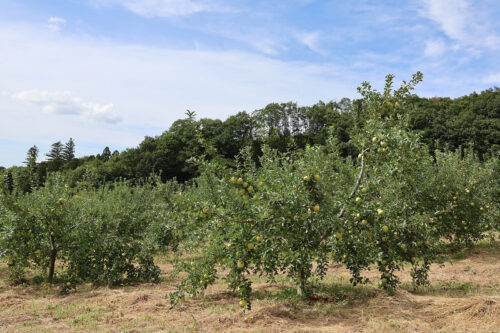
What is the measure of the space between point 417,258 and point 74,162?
45.5 meters

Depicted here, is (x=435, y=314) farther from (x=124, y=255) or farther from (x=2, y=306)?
(x=2, y=306)

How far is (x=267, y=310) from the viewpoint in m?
5.20

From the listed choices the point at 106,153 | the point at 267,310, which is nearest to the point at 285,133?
the point at 106,153

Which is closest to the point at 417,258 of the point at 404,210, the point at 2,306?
the point at 404,210

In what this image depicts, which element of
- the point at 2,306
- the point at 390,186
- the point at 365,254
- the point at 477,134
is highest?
the point at 477,134

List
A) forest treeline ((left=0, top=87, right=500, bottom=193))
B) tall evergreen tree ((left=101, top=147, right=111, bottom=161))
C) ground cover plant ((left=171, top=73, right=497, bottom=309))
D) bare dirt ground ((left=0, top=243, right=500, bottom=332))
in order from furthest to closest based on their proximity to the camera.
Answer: tall evergreen tree ((left=101, top=147, right=111, bottom=161)) < forest treeline ((left=0, top=87, right=500, bottom=193)) < bare dirt ground ((left=0, top=243, right=500, bottom=332)) < ground cover plant ((left=171, top=73, right=497, bottom=309))

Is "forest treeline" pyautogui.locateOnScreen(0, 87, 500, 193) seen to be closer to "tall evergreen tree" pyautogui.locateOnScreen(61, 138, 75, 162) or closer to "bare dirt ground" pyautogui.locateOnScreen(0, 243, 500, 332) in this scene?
"tall evergreen tree" pyautogui.locateOnScreen(61, 138, 75, 162)

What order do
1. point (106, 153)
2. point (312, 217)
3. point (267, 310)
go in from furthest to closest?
point (106, 153)
point (267, 310)
point (312, 217)

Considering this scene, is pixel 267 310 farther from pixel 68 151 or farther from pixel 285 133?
pixel 68 151

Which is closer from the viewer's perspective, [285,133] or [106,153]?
[285,133]

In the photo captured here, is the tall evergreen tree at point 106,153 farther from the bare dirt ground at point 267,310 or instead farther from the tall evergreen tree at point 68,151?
→ the bare dirt ground at point 267,310

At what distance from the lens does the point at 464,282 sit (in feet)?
24.2

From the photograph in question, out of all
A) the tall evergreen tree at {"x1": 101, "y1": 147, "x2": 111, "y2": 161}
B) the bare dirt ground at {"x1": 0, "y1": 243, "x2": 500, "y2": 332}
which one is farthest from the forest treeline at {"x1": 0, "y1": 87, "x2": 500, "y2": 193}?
the bare dirt ground at {"x1": 0, "y1": 243, "x2": 500, "y2": 332}

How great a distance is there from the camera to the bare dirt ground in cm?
480
